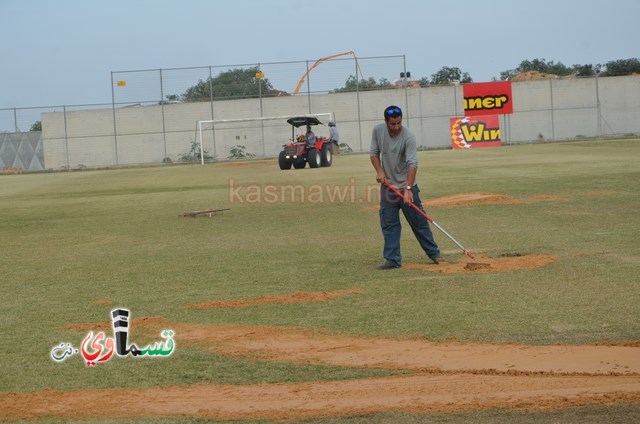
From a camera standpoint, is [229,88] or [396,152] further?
[229,88]

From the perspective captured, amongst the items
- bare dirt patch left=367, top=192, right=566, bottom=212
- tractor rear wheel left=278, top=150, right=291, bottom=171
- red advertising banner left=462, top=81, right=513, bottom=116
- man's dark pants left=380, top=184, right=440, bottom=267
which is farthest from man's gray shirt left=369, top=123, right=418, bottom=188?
red advertising banner left=462, top=81, right=513, bottom=116

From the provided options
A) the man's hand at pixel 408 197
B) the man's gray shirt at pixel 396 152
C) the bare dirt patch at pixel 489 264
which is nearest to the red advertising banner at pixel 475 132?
the bare dirt patch at pixel 489 264

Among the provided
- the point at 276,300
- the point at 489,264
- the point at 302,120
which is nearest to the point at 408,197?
the point at 489,264

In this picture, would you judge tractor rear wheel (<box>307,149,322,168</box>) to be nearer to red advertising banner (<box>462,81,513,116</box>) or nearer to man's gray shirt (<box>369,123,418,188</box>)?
red advertising banner (<box>462,81,513,116</box>)

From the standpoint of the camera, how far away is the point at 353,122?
66.4 m

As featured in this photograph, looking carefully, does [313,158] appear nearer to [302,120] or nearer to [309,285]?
[302,120]

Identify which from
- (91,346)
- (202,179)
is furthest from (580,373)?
(202,179)

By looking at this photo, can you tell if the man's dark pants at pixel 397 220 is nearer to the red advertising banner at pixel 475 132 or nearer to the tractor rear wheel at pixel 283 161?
the tractor rear wheel at pixel 283 161

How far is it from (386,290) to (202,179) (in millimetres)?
27460

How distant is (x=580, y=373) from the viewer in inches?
249

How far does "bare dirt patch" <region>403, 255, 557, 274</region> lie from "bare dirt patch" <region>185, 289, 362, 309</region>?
1.72 meters

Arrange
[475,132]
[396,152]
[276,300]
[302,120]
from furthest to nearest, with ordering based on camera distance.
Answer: [475,132] < [302,120] < [396,152] < [276,300]

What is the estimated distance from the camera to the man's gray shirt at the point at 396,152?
11.8m

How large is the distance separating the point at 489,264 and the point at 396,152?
5.67ft
